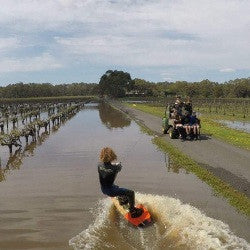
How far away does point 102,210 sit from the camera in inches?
511

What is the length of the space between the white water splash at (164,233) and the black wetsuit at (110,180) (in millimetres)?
856

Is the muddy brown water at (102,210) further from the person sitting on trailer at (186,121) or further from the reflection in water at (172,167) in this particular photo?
the person sitting on trailer at (186,121)

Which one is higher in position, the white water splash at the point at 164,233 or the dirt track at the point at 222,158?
the dirt track at the point at 222,158

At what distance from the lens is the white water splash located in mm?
9891

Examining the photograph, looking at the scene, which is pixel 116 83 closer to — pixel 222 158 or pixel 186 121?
pixel 186 121

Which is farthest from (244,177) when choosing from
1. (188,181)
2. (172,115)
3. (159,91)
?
(159,91)

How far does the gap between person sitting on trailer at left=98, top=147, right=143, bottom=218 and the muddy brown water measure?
0.60 meters

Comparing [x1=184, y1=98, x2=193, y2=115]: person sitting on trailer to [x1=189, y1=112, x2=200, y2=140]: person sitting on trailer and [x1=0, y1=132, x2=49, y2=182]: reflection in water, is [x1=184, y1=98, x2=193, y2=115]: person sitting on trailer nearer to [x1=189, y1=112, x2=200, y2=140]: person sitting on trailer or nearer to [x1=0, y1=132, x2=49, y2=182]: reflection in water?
[x1=189, y1=112, x2=200, y2=140]: person sitting on trailer

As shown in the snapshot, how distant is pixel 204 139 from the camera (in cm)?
2739

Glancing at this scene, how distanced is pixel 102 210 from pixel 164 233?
2.91 meters

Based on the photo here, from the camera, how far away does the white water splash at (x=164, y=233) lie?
9.89m

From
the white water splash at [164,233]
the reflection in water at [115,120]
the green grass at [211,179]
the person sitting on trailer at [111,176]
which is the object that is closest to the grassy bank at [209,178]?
the green grass at [211,179]

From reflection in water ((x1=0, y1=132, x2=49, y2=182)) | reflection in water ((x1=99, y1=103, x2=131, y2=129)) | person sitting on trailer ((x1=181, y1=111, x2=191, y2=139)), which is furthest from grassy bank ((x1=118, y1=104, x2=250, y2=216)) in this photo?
reflection in water ((x1=99, y1=103, x2=131, y2=129))

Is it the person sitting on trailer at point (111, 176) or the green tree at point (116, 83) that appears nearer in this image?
the person sitting on trailer at point (111, 176)
